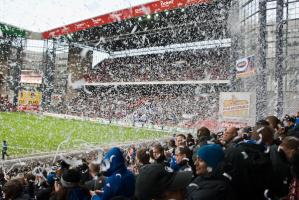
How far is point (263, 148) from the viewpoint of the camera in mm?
2857

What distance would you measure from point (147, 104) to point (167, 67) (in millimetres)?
5286

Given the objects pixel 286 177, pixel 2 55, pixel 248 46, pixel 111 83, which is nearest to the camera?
pixel 286 177

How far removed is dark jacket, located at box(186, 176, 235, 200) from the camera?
6.70 feet

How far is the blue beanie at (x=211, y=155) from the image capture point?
2.32 meters

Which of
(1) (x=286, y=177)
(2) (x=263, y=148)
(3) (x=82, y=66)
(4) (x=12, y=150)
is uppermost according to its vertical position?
(3) (x=82, y=66)

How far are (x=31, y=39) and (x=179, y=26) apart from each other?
2181cm

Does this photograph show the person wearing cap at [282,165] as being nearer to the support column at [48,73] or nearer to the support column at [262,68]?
the support column at [262,68]

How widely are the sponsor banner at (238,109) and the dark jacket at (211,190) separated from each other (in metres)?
11.3

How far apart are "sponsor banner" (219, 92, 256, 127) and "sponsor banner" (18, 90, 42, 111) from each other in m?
35.6

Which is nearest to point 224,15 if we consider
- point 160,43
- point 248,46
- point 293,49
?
point 248,46

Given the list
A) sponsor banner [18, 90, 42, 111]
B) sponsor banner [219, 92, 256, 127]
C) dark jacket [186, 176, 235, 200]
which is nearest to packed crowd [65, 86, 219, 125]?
sponsor banner [18, 90, 42, 111]

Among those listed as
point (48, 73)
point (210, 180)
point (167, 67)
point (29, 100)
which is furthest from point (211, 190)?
point (29, 100)

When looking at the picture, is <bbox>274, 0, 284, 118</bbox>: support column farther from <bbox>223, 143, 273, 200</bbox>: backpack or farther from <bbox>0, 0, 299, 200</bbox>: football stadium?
<bbox>223, 143, 273, 200</bbox>: backpack

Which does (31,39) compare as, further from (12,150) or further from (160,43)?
(12,150)
